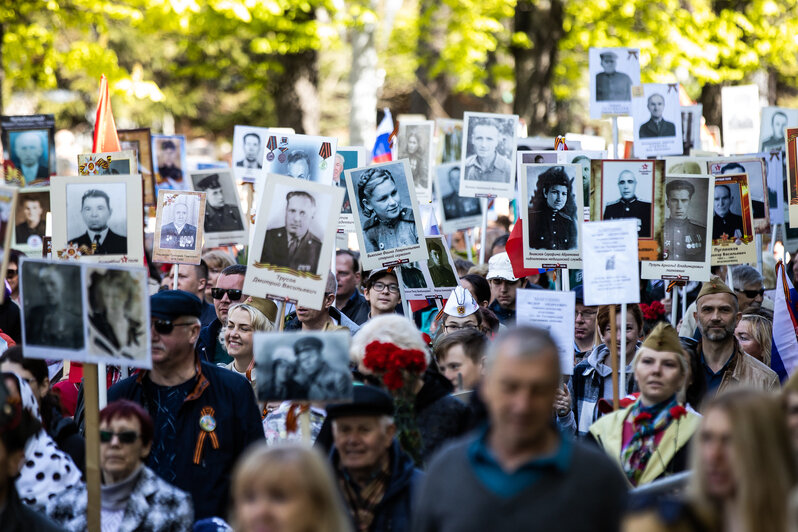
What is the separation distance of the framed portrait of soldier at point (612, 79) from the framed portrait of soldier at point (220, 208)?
3.60 metres

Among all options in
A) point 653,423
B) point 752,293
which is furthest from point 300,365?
point 752,293

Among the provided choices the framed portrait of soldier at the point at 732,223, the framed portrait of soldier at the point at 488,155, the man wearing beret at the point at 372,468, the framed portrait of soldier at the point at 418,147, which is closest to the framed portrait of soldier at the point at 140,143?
the framed portrait of soldier at the point at 418,147

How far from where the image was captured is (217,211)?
10625 mm

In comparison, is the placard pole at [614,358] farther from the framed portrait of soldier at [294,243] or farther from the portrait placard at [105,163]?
the portrait placard at [105,163]

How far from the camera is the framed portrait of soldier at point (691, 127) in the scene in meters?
12.0

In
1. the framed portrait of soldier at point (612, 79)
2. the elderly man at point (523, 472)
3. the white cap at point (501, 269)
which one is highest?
the framed portrait of soldier at point (612, 79)

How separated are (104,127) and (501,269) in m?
3.39

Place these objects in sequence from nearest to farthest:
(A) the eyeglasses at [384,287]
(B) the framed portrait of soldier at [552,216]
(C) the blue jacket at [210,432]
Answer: (C) the blue jacket at [210,432], (B) the framed portrait of soldier at [552,216], (A) the eyeglasses at [384,287]

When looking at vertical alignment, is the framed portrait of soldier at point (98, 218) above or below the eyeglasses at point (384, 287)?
above

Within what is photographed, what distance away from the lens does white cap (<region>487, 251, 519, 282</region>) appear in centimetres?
876

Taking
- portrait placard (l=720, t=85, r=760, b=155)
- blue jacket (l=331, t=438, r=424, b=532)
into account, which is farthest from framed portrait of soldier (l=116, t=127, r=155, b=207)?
blue jacket (l=331, t=438, r=424, b=532)

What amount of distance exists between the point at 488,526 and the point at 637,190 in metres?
4.76

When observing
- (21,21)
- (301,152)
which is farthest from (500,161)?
(21,21)

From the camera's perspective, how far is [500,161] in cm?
1045
